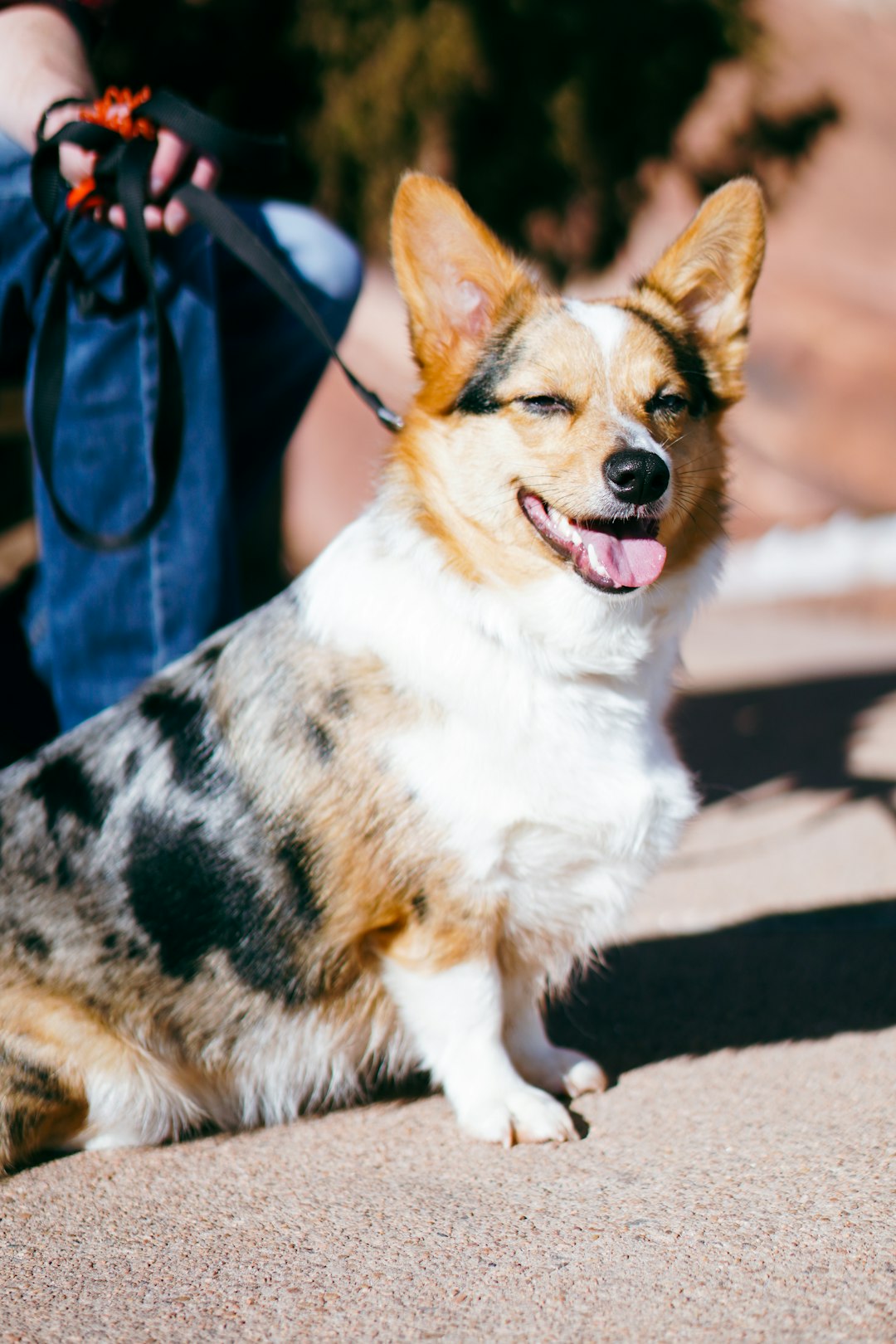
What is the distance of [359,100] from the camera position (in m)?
6.51

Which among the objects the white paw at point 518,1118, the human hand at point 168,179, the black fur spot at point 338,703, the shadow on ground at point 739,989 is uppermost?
the human hand at point 168,179

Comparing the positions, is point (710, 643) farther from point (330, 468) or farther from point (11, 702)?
point (11, 702)

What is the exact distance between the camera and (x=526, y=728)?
8.30 feet

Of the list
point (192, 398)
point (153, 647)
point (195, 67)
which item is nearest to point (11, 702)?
point (153, 647)

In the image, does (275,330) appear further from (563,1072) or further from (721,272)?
(563,1072)

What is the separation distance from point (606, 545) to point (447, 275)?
0.70 meters

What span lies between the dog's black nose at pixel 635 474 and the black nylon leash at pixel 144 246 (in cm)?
62

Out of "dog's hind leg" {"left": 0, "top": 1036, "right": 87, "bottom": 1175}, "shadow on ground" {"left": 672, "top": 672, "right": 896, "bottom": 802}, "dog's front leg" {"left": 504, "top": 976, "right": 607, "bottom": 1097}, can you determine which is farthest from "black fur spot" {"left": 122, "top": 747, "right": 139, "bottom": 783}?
"shadow on ground" {"left": 672, "top": 672, "right": 896, "bottom": 802}

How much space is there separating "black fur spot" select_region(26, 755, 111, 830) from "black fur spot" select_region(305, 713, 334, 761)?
16.4 inches

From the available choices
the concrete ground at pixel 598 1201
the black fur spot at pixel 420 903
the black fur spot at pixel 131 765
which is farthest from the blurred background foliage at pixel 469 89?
the black fur spot at pixel 420 903

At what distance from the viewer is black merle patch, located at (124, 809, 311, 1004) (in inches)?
97.0

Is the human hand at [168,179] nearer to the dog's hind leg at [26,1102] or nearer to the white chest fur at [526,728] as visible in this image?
the white chest fur at [526,728]

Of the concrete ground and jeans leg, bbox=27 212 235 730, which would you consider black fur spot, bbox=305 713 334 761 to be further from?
jeans leg, bbox=27 212 235 730

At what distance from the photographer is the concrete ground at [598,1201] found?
182 centimetres
